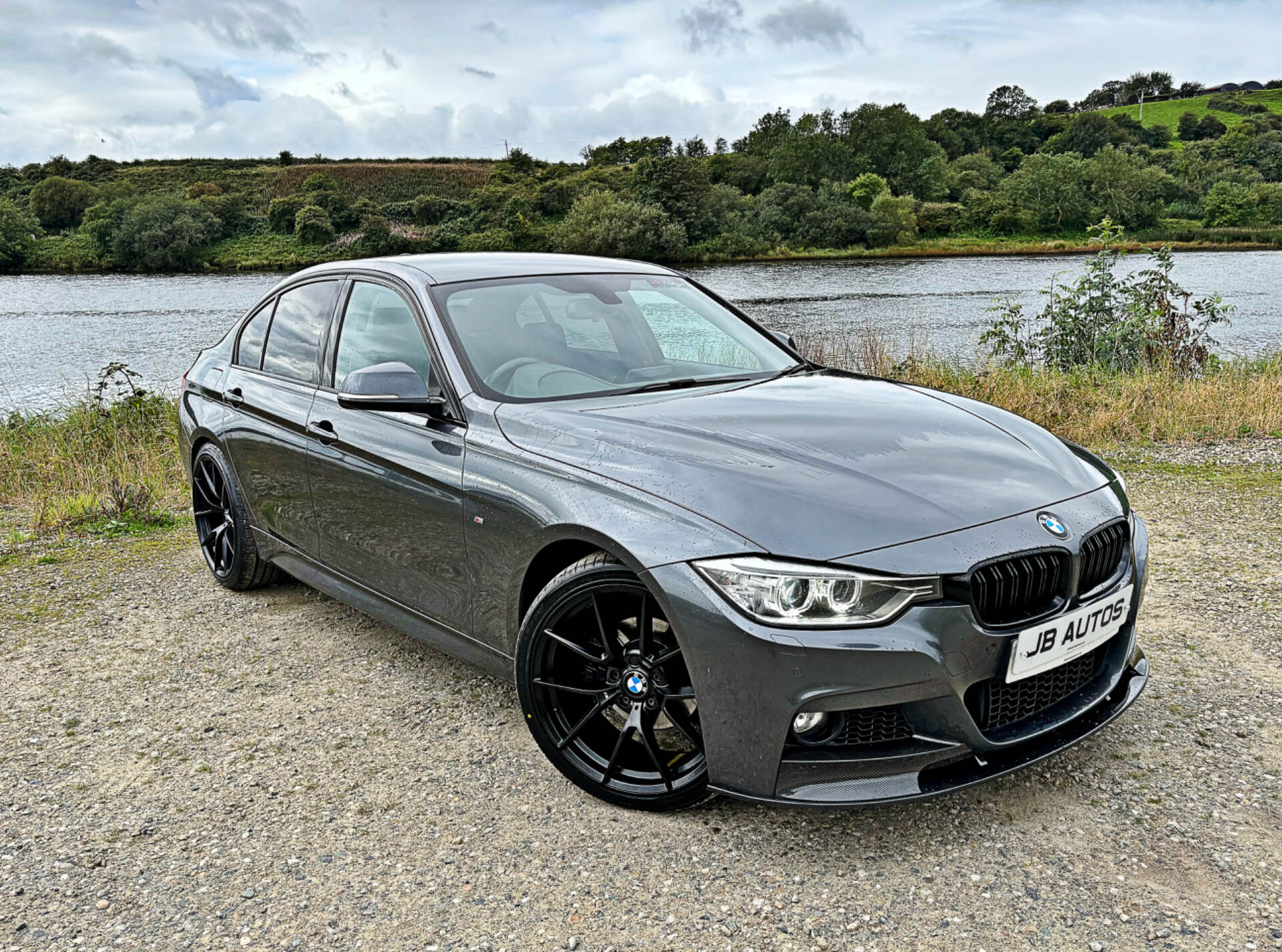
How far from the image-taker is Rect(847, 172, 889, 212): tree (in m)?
71.9

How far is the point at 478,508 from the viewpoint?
3146 millimetres

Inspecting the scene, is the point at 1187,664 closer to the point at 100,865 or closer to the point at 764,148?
the point at 100,865


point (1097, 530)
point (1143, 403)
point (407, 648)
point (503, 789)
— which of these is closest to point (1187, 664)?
point (1097, 530)

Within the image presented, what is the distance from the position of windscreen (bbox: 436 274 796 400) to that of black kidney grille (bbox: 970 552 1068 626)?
4.93ft

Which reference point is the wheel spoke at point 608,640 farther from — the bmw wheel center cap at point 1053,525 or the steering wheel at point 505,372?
the bmw wheel center cap at point 1053,525

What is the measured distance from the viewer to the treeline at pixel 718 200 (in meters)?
49.9

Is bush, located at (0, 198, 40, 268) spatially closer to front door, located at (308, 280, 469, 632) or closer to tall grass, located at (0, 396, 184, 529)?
tall grass, located at (0, 396, 184, 529)

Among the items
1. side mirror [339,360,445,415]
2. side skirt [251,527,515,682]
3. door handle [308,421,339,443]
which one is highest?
side mirror [339,360,445,415]

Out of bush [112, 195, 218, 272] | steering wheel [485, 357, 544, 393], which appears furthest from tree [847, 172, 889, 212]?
steering wheel [485, 357, 544, 393]

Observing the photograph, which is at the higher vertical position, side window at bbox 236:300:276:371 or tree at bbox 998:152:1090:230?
tree at bbox 998:152:1090:230

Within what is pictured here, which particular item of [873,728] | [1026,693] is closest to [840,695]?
[873,728]

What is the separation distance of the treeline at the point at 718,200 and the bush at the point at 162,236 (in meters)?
0.10

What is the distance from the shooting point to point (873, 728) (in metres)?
2.46

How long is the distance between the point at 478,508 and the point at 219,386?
248 cm
